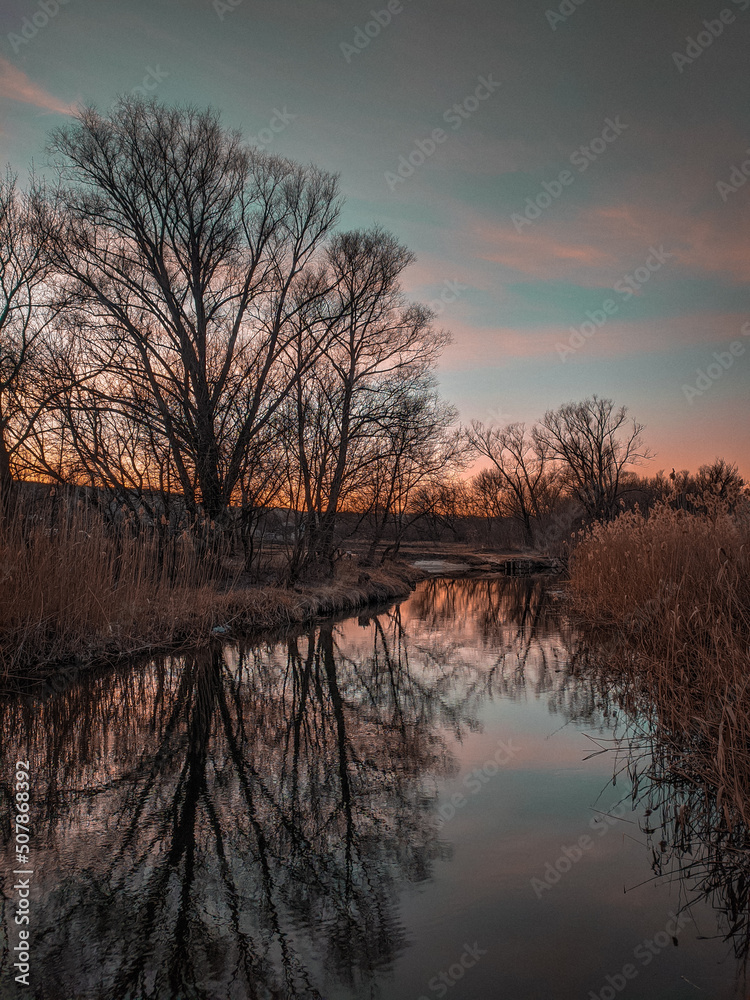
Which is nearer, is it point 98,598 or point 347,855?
point 347,855

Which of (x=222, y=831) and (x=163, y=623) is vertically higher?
(x=163, y=623)

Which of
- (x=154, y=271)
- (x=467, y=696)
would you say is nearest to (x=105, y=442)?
(x=154, y=271)

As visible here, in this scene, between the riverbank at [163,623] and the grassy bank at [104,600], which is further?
the riverbank at [163,623]
